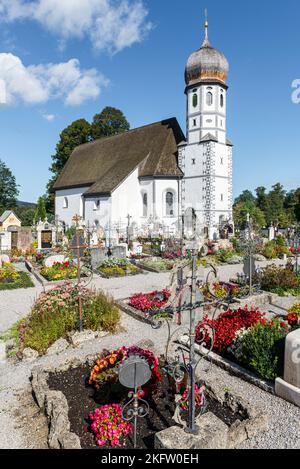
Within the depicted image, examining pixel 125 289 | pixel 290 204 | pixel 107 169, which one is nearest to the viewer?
pixel 125 289

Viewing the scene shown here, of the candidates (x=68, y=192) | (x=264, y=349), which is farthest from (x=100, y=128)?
(x=264, y=349)

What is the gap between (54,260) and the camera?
15.2 m

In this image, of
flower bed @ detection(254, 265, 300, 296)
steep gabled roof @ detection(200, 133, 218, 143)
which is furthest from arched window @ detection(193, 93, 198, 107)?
flower bed @ detection(254, 265, 300, 296)

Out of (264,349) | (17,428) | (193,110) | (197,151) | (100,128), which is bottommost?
(17,428)

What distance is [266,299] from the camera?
9891 mm

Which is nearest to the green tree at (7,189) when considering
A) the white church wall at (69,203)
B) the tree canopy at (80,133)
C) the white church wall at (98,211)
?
the tree canopy at (80,133)

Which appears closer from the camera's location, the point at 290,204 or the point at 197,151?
the point at 197,151

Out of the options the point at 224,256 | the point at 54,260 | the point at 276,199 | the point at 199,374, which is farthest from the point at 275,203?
the point at 199,374

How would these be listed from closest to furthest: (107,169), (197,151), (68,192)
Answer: (197,151) → (107,169) → (68,192)

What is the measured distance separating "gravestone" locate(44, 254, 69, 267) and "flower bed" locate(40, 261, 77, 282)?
258 mm

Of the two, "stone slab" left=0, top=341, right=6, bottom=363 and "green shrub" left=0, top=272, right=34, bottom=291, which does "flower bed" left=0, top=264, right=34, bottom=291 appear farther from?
"stone slab" left=0, top=341, right=6, bottom=363

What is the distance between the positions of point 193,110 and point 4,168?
45427 mm

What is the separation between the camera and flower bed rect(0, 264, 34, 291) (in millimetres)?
12164
